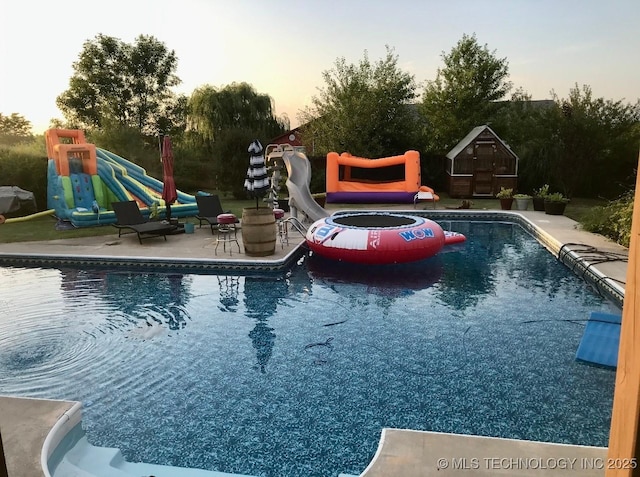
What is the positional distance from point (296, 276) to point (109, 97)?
26.6m

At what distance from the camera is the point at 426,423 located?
13.0 ft

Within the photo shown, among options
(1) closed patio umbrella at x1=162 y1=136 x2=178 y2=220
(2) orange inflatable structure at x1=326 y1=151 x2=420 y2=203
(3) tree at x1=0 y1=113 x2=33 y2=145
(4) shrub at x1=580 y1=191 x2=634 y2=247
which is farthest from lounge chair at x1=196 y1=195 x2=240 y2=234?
(3) tree at x1=0 y1=113 x2=33 y2=145

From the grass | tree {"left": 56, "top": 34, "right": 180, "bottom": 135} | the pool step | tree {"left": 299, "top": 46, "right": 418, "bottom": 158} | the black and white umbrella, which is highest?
tree {"left": 56, "top": 34, "right": 180, "bottom": 135}

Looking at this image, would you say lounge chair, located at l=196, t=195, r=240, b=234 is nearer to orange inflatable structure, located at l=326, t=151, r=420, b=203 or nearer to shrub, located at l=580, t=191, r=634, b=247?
orange inflatable structure, located at l=326, t=151, r=420, b=203

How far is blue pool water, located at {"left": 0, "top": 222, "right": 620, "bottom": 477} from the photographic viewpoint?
150 inches

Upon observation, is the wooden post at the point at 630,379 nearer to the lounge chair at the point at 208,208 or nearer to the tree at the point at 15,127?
the lounge chair at the point at 208,208

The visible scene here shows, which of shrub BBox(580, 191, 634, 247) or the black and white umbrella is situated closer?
shrub BBox(580, 191, 634, 247)

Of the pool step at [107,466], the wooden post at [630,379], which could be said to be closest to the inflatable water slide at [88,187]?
the pool step at [107,466]

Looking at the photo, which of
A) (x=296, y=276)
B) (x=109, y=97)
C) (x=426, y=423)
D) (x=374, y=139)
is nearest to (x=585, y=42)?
(x=374, y=139)

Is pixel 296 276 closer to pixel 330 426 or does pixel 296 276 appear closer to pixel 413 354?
pixel 413 354

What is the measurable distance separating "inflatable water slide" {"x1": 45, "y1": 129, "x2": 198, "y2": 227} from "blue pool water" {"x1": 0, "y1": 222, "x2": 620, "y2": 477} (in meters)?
4.59

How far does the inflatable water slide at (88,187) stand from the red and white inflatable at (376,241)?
597 cm

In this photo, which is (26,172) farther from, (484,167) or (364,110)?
(484,167)

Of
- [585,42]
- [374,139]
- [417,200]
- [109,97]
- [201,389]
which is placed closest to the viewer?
[201,389]
